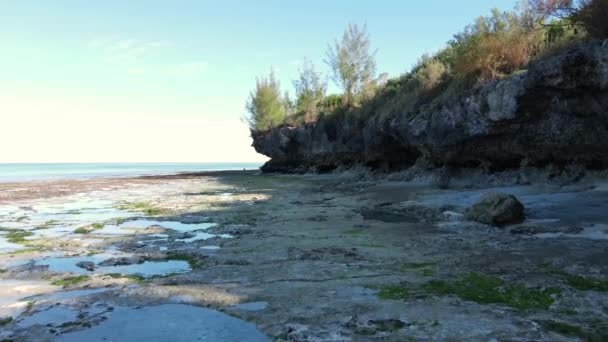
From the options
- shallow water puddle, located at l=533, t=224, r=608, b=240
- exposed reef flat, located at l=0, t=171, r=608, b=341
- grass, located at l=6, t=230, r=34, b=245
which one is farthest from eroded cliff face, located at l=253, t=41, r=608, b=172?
grass, located at l=6, t=230, r=34, b=245

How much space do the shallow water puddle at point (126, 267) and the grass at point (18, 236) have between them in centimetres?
251

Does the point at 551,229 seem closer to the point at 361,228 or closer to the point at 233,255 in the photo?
the point at 361,228

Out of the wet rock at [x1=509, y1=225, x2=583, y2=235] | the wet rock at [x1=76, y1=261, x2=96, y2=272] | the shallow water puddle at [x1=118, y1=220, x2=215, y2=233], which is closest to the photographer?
the wet rock at [x1=76, y1=261, x2=96, y2=272]

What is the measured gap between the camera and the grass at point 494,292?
15.0 feet

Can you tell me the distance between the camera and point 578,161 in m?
12.9

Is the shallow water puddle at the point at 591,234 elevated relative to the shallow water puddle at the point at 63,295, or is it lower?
elevated

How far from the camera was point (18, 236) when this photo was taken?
32.7 feet

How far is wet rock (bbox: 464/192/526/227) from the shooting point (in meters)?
8.96

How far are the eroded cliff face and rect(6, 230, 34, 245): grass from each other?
40.3 feet

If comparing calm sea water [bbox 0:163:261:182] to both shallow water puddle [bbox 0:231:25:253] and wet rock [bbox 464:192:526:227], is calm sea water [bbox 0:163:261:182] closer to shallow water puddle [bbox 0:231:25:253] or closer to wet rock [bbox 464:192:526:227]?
shallow water puddle [bbox 0:231:25:253]

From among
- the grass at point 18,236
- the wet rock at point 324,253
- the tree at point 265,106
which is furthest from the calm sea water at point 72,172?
the wet rock at point 324,253

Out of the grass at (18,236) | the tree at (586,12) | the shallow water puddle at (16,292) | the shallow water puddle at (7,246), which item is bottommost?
the shallow water puddle at (16,292)

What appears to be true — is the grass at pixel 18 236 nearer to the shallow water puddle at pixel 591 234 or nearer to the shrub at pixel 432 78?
the shallow water puddle at pixel 591 234

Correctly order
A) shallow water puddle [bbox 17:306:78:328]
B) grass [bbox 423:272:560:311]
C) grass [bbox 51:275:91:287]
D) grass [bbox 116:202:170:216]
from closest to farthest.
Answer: shallow water puddle [bbox 17:306:78:328], grass [bbox 423:272:560:311], grass [bbox 51:275:91:287], grass [bbox 116:202:170:216]
